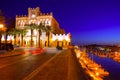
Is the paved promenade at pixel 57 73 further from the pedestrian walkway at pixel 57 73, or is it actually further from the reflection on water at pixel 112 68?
the reflection on water at pixel 112 68

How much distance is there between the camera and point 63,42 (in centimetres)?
12206

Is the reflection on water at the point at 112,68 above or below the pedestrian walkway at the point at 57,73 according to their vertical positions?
below

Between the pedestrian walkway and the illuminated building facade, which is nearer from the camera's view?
the pedestrian walkway

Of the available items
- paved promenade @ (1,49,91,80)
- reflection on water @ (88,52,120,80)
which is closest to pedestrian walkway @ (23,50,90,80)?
paved promenade @ (1,49,91,80)

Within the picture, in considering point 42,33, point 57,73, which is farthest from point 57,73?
point 42,33

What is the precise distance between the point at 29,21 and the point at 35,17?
4.77 m

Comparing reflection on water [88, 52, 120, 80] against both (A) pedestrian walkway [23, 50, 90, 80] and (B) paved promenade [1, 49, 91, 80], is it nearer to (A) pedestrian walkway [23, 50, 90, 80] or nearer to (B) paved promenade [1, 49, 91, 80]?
(B) paved promenade [1, 49, 91, 80]

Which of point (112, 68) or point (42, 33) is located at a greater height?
point (42, 33)

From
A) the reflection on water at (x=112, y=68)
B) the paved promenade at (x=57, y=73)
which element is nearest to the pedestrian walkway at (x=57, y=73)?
the paved promenade at (x=57, y=73)

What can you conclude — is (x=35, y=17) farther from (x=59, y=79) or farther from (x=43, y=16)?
(x=59, y=79)

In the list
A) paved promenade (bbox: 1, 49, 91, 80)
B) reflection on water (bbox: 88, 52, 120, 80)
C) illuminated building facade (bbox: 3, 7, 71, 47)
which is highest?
illuminated building facade (bbox: 3, 7, 71, 47)

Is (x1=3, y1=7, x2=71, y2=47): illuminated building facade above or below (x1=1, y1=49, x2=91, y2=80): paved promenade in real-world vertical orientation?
above

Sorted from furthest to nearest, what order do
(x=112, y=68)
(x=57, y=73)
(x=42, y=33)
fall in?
(x=42, y=33) → (x=112, y=68) → (x=57, y=73)

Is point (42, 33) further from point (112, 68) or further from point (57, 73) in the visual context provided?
point (57, 73)
